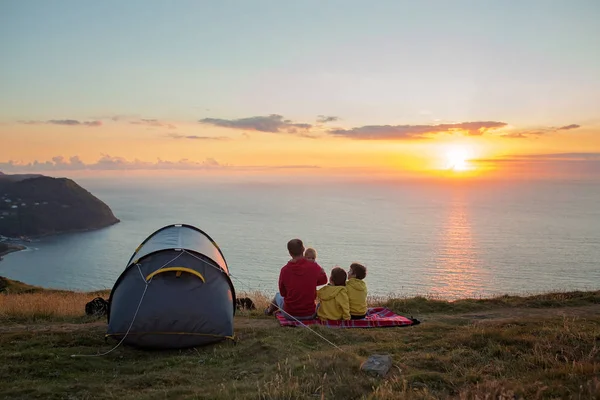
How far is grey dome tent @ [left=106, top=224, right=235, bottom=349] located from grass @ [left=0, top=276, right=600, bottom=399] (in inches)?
9.5

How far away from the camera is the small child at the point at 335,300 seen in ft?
30.3

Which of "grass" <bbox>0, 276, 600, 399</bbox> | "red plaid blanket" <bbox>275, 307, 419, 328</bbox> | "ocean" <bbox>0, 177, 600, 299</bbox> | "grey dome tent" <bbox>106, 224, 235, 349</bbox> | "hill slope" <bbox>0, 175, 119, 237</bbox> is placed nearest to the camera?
"grass" <bbox>0, 276, 600, 399</bbox>

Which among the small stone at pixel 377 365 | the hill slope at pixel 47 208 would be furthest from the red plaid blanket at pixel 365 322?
the hill slope at pixel 47 208

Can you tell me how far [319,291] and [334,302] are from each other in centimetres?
39

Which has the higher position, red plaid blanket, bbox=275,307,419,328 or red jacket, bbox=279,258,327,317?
red jacket, bbox=279,258,327,317

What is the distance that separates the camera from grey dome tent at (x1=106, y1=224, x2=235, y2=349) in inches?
291

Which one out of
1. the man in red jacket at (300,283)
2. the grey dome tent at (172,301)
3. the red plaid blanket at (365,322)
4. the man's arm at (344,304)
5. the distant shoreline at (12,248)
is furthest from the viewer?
the distant shoreline at (12,248)

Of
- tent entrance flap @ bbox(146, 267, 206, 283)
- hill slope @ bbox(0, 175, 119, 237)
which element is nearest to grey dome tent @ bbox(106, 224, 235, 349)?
tent entrance flap @ bbox(146, 267, 206, 283)

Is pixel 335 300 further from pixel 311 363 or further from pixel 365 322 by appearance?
pixel 311 363

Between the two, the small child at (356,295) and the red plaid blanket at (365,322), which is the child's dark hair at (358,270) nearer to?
the small child at (356,295)

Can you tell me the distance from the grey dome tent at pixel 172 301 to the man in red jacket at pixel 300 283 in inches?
54.3

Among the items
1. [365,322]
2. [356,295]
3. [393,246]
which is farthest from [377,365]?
[393,246]

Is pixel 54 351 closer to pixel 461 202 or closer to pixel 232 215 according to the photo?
pixel 232 215

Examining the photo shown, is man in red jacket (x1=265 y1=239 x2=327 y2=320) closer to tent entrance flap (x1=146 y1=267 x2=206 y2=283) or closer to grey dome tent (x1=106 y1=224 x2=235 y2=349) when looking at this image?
grey dome tent (x1=106 y1=224 x2=235 y2=349)
